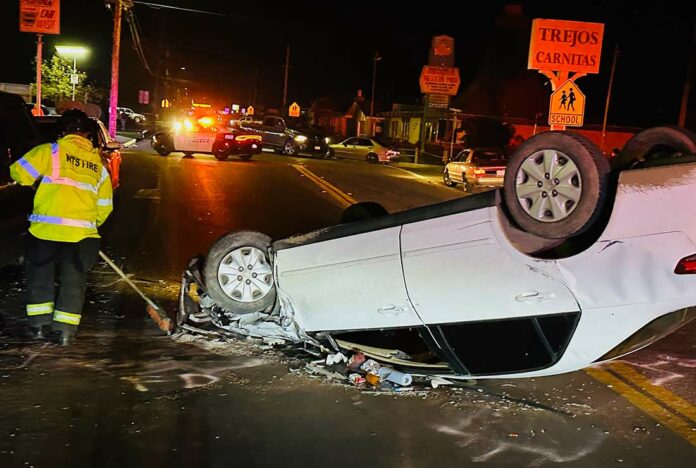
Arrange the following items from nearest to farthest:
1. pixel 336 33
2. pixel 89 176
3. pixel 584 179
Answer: pixel 584 179, pixel 89 176, pixel 336 33

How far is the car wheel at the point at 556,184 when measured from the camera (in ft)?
13.4

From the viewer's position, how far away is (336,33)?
258 ft

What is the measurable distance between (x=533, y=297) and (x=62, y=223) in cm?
354

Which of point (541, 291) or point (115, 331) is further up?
point (541, 291)

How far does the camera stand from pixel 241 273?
18.4ft

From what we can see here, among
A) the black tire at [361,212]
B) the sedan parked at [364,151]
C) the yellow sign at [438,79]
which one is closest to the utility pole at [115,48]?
the sedan parked at [364,151]

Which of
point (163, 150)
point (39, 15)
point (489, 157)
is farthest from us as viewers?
point (163, 150)

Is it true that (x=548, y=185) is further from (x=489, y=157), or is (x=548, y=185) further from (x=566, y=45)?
(x=489, y=157)

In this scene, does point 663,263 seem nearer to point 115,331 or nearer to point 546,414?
point 546,414

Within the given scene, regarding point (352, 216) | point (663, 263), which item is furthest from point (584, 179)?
point (352, 216)

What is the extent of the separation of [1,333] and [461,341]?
378cm

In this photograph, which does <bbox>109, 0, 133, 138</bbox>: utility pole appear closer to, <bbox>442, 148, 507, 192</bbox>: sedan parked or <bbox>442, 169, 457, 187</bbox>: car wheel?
<bbox>442, 169, 457, 187</bbox>: car wheel

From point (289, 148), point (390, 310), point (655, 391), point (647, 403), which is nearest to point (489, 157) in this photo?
point (289, 148)

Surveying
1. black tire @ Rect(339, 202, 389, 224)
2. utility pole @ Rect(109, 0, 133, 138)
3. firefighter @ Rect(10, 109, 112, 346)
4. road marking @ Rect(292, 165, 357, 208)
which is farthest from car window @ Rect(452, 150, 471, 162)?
firefighter @ Rect(10, 109, 112, 346)
